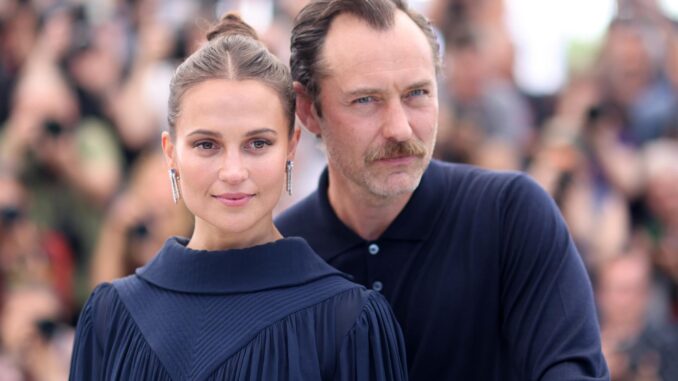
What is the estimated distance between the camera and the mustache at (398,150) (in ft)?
6.92

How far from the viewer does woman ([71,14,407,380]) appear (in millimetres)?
1828

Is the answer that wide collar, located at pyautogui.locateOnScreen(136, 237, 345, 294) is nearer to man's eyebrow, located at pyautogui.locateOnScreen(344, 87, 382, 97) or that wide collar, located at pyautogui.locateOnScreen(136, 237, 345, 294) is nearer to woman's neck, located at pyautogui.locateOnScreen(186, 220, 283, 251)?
woman's neck, located at pyautogui.locateOnScreen(186, 220, 283, 251)

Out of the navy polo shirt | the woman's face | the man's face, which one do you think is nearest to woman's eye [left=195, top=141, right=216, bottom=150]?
the woman's face

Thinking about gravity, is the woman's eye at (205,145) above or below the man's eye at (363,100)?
below

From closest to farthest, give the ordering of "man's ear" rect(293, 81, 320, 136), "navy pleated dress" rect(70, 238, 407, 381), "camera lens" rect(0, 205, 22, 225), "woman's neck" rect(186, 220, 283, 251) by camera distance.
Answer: "navy pleated dress" rect(70, 238, 407, 381) → "woman's neck" rect(186, 220, 283, 251) → "man's ear" rect(293, 81, 320, 136) → "camera lens" rect(0, 205, 22, 225)

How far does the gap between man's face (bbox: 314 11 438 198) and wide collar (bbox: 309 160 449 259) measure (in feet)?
0.36

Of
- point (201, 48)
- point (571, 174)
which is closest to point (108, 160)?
point (571, 174)

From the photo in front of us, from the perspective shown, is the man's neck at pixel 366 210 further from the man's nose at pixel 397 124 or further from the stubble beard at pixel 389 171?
the man's nose at pixel 397 124

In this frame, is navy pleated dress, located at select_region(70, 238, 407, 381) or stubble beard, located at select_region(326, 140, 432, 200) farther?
stubble beard, located at select_region(326, 140, 432, 200)

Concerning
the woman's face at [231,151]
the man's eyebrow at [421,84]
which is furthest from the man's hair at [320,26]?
the woman's face at [231,151]

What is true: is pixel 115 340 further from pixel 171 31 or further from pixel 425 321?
pixel 171 31

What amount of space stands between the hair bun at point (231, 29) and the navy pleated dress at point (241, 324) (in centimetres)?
42

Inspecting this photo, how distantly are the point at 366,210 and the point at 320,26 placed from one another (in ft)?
1.35

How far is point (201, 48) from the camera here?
1990 millimetres
